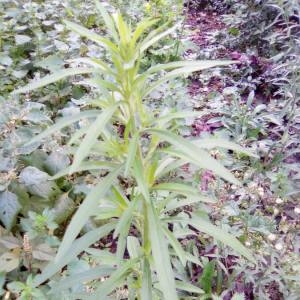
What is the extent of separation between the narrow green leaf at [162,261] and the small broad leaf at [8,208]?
1119 mm

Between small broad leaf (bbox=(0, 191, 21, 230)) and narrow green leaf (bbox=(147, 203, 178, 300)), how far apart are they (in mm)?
1119

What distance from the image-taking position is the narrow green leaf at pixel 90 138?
1.13m

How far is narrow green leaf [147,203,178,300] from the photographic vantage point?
125 centimetres

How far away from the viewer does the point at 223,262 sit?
7.66 feet

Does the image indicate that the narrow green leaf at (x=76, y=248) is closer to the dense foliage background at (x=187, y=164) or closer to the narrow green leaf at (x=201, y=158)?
the dense foliage background at (x=187, y=164)

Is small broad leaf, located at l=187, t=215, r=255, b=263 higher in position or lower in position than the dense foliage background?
higher

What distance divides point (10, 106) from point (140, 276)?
4.83ft

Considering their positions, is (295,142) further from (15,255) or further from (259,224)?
(15,255)

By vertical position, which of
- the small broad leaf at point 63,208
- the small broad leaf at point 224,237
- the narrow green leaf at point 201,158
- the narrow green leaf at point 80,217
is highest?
the narrow green leaf at point 201,158

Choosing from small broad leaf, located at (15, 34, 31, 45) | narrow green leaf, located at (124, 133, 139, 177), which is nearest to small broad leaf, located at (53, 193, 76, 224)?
narrow green leaf, located at (124, 133, 139, 177)

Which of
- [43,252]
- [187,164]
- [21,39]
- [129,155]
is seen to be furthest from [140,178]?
[21,39]

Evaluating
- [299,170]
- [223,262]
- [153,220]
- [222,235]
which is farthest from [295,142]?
[153,220]

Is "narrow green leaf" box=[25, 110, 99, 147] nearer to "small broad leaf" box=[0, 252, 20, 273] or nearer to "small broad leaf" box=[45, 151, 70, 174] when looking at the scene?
"small broad leaf" box=[0, 252, 20, 273]

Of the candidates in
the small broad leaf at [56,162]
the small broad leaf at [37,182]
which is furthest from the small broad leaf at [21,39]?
the small broad leaf at [37,182]
